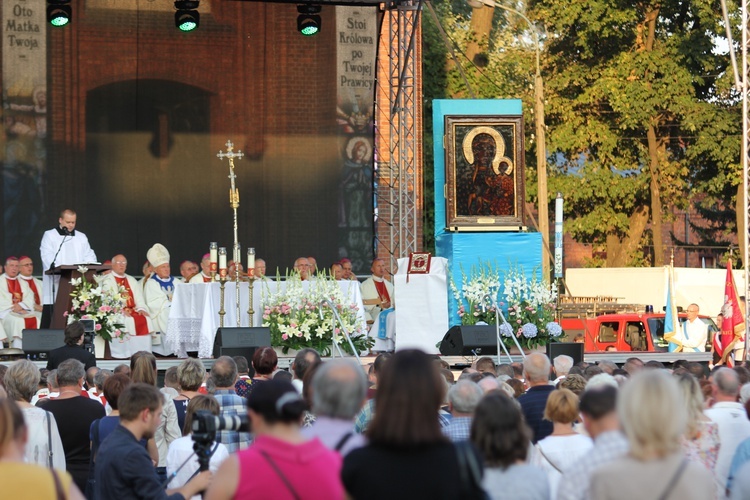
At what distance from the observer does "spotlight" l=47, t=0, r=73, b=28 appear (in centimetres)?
2069

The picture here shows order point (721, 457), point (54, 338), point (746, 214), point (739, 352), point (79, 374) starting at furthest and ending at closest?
point (739, 352) < point (746, 214) < point (54, 338) < point (79, 374) < point (721, 457)

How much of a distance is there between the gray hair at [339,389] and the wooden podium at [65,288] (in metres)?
11.7

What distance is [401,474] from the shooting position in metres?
4.27

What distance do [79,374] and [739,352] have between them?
1402 cm

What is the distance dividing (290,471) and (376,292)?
17433 millimetres

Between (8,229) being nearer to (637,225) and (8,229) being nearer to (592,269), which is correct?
(592,269)

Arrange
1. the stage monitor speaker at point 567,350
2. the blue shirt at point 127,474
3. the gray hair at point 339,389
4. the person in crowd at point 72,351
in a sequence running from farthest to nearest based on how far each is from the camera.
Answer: the stage monitor speaker at point 567,350 < the person in crowd at point 72,351 < the blue shirt at point 127,474 < the gray hair at point 339,389

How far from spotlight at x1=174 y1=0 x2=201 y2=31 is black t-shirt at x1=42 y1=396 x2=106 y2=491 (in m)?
14.0

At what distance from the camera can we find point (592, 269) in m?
32.1

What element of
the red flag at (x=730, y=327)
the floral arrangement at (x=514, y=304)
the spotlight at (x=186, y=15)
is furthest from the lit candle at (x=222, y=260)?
the red flag at (x=730, y=327)

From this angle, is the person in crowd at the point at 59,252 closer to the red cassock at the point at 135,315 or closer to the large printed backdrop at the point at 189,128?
the red cassock at the point at 135,315

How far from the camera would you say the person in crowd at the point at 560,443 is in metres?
5.98

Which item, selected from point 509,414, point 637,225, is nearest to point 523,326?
point 509,414

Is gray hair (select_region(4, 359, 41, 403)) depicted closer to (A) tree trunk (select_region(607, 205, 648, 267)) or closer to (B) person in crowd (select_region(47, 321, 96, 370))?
(B) person in crowd (select_region(47, 321, 96, 370))
